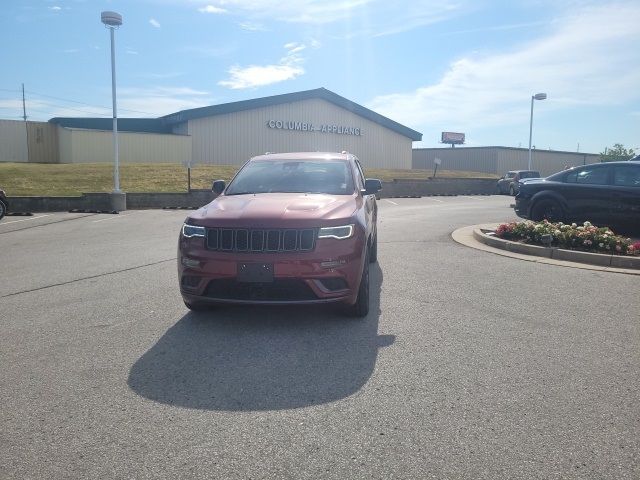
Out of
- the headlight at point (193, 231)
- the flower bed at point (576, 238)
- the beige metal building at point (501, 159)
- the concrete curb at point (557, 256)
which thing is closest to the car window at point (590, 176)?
the flower bed at point (576, 238)

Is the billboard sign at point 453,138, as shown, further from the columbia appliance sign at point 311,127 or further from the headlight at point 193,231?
the headlight at point 193,231

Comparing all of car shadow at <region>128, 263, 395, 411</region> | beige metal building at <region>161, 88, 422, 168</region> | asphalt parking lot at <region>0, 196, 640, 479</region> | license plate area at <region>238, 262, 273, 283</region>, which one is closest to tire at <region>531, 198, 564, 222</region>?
asphalt parking lot at <region>0, 196, 640, 479</region>

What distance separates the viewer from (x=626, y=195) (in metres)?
10.6

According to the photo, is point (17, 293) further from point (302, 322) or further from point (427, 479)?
point (427, 479)

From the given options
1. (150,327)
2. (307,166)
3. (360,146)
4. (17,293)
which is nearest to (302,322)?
(150,327)

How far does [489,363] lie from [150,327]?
303 centimetres

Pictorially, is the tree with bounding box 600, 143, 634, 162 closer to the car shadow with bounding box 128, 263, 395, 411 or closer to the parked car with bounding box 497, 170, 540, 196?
the parked car with bounding box 497, 170, 540, 196

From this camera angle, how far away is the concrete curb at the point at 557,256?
8078 millimetres

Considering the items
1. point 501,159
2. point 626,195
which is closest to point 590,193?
point 626,195

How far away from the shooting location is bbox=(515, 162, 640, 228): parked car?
34.8ft

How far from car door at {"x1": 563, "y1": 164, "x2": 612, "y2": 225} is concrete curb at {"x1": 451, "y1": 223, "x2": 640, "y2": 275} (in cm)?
224

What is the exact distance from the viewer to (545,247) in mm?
9102

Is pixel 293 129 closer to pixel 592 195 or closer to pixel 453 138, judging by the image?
pixel 592 195

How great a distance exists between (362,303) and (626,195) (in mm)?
7805
